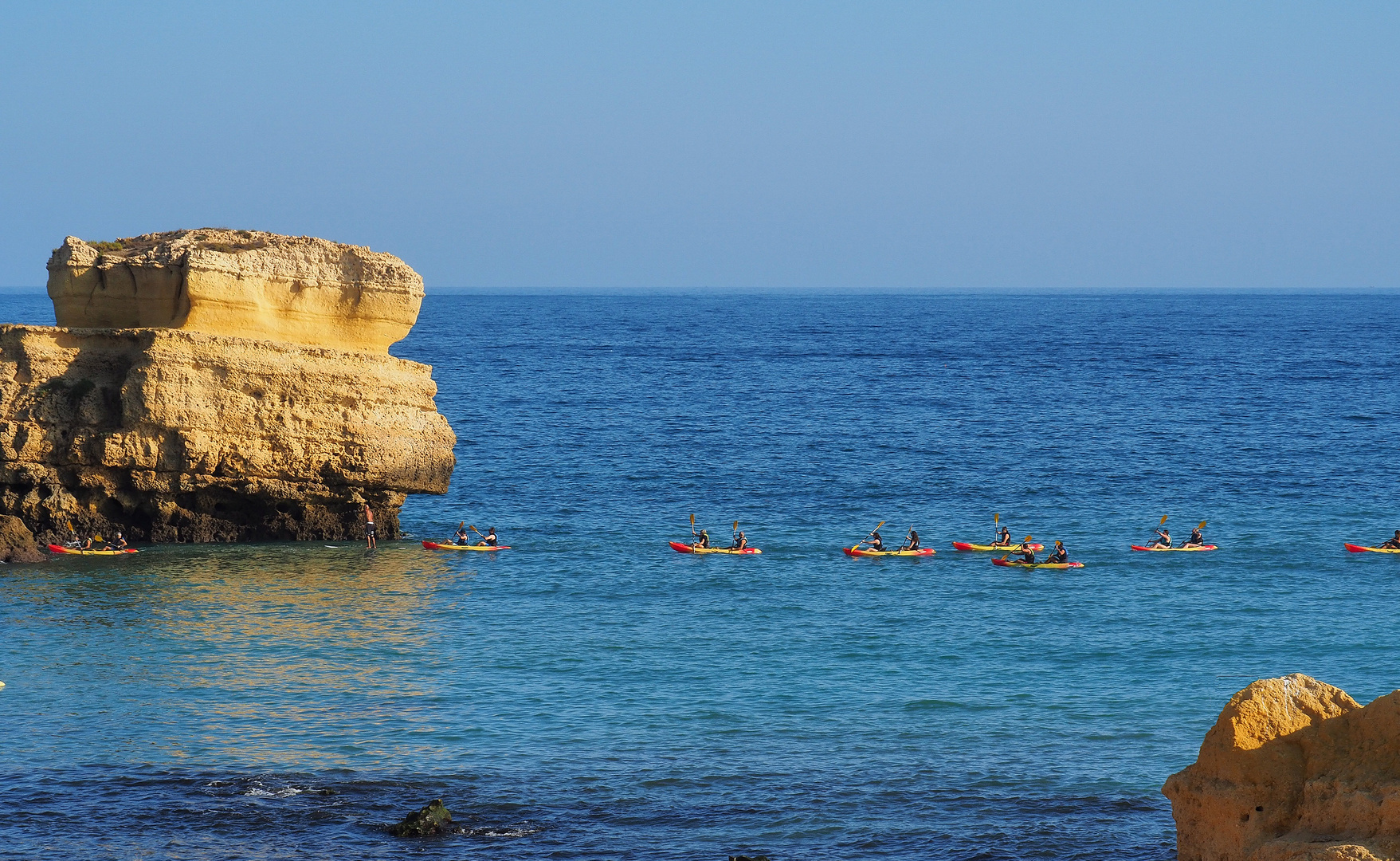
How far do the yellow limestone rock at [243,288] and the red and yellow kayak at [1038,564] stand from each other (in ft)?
79.1

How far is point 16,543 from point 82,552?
87.7 inches

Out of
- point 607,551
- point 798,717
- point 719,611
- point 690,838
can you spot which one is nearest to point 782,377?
point 607,551

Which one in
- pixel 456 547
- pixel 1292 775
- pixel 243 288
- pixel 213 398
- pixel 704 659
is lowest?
pixel 704 659

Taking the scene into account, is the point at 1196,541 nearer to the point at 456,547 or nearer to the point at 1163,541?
the point at 1163,541

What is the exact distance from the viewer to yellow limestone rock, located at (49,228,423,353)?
49.1m

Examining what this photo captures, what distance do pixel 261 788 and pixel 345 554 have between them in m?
24.0

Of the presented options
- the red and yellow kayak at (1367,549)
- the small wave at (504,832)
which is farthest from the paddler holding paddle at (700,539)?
the small wave at (504,832)

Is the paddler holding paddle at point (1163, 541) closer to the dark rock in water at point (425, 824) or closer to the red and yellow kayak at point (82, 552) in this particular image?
the dark rock in water at point (425, 824)

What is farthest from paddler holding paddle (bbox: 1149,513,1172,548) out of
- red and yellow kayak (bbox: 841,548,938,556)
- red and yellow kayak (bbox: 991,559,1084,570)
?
red and yellow kayak (bbox: 841,548,938,556)

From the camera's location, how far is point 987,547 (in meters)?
54.5

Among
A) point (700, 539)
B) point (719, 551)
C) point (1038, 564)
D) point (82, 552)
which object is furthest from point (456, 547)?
point (1038, 564)

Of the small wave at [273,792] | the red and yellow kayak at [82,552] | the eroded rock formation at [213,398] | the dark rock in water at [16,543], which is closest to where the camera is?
the small wave at [273,792]

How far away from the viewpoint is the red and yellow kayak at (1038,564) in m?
51.0

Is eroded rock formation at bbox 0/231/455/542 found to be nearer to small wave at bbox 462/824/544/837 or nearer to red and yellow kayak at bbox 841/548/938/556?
red and yellow kayak at bbox 841/548/938/556
